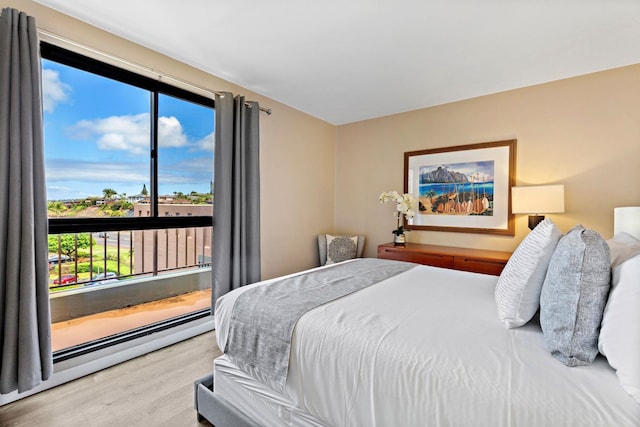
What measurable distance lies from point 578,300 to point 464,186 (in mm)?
2533

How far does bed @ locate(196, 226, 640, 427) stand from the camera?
0.81 meters

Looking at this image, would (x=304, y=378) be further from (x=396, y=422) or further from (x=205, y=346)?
(x=205, y=346)

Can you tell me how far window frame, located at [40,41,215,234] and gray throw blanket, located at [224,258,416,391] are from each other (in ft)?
4.42

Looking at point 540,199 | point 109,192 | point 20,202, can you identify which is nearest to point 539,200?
point 540,199

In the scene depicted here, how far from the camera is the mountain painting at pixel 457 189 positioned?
3.13m

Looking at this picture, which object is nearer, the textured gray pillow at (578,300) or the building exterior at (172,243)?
the textured gray pillow at (578,300)

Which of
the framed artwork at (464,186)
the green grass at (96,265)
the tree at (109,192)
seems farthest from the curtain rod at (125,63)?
the framed artwork at (464,186)

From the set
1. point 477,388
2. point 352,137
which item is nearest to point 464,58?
point 352,137

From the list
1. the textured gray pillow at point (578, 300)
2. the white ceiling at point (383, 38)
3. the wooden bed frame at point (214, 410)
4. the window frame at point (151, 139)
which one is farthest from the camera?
the window frame at point (151, 139)

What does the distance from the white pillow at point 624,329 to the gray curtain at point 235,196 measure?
100 inches

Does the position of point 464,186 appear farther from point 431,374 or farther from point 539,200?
point 431,374

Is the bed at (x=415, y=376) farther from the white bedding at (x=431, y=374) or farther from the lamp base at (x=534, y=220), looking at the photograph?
the lamp base at (x=534, y=220)

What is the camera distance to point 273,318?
138 centimetres

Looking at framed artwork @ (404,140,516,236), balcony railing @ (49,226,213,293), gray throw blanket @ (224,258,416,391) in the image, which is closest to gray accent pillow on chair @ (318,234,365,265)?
framed artwork @ (404,140,516,236)
